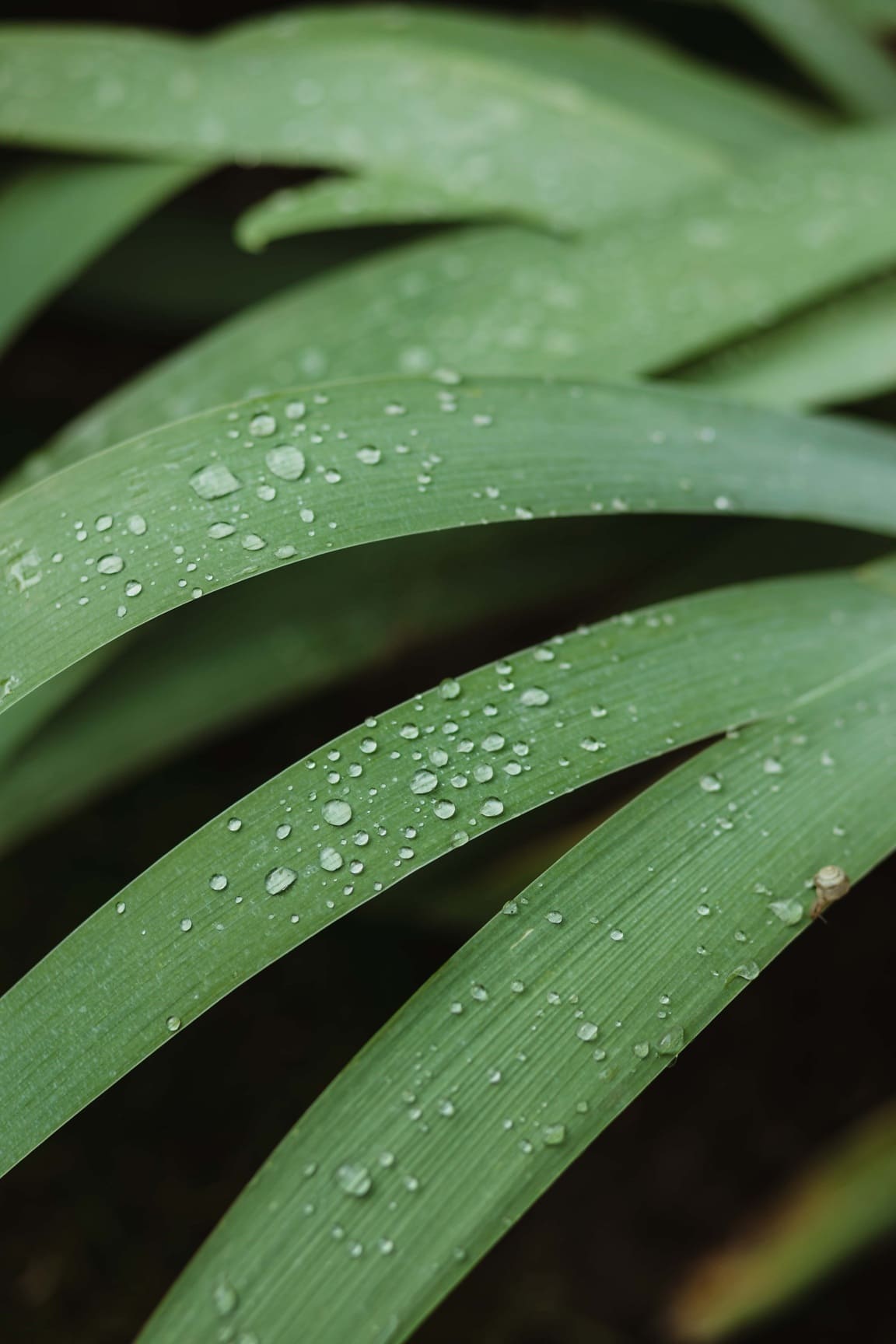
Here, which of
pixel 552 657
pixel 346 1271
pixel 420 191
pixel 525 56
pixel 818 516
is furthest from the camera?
pixel 525 56

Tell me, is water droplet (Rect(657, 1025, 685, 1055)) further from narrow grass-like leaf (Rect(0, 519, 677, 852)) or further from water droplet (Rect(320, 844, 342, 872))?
narrow grass-like leaf (Rect(0, 519, 677, 852))

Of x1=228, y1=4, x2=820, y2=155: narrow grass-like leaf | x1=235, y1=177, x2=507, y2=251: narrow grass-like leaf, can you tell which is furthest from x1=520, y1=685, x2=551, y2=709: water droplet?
x1=228, y1=4, x2=820, y2=155: narrow grass-like leaf

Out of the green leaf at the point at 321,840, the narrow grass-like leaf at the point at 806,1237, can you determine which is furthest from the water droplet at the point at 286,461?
the narrow grass-like leaf at the point at 806,1237

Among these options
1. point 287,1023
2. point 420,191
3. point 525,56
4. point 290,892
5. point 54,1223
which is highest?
point 525,56

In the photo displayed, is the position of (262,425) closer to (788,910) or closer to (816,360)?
(788,910)

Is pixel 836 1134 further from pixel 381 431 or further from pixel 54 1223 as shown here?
pixel 381 431

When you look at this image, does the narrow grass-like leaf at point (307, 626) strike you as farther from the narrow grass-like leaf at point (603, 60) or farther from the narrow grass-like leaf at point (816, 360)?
the narrow grass-like leaf at point (603, 60)

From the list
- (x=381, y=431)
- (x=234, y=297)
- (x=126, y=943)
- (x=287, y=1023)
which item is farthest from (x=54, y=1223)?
(x=234, y=297)

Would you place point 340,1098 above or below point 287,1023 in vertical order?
below

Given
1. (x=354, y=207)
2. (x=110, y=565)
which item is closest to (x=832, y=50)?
(x=354, y=207)

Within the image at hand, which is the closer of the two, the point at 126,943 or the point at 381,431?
A: the point at 126,943
